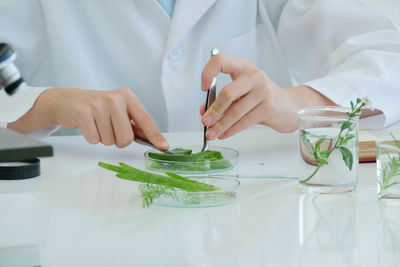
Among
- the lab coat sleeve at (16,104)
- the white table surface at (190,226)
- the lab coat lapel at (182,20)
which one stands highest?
the lab coat lapel at (182,20)

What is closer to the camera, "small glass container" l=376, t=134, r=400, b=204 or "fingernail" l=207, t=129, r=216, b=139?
"small glass container" l=376, t=134, r=400, b=204

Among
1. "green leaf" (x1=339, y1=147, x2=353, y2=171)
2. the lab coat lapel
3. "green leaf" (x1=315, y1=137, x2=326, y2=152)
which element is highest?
the lab coat lapel

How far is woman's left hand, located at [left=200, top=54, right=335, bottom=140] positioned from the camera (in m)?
1.15

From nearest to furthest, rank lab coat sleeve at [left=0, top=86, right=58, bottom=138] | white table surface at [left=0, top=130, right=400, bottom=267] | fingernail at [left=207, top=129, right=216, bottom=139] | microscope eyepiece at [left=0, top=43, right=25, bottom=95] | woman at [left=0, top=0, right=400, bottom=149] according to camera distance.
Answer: microscope eyepiece at [left=0, top=43, right=25, bottom=95]
white table surface at [left=0, top=130, right=400, bottom=267]
fingernail at [left=207, top=129, right=216, bottom=139]
lab coat sleeve at [left=0, top=86, right=58, bottom=138]
woman at [left=0, top=0, right=400, bottom=149]

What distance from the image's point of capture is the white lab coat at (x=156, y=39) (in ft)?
5.43

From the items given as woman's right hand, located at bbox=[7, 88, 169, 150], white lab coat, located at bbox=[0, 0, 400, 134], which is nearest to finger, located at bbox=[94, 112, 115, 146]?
woman's right hand, located at bbox=[7, 88, 169, 150]

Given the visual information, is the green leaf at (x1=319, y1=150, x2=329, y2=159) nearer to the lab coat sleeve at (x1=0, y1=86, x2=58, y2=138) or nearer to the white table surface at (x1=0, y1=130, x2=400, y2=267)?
the white table surface at (x1=0, y1=130, x2=400, y2=267)

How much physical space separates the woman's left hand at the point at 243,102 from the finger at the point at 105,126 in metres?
0.19

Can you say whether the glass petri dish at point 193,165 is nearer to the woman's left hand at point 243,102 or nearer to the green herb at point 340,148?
the woman's left hand at point 243,102

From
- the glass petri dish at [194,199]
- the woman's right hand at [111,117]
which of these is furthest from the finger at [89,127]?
the glass petri dish at [194,199]

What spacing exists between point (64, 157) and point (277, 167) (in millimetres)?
443

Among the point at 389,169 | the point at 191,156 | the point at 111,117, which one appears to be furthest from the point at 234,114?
the point at 389,169

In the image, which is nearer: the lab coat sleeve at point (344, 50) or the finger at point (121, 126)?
the finger at point (121, 126)

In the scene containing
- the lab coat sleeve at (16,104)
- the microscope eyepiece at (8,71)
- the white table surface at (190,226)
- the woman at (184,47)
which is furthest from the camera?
the woman at (184,47)
